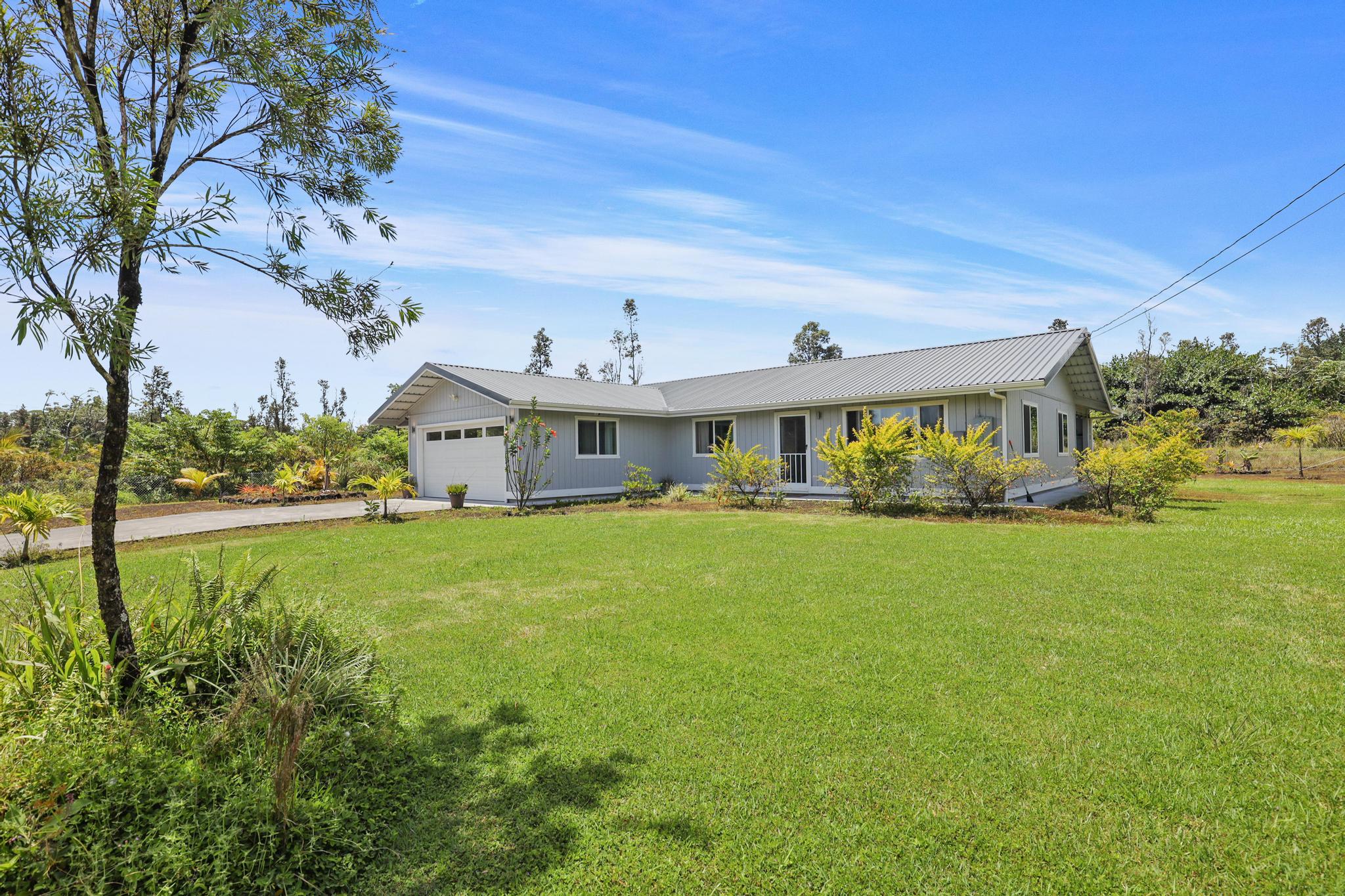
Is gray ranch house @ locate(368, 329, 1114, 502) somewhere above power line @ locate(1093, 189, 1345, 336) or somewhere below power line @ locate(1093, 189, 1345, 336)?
below

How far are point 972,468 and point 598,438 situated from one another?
33.5 ft

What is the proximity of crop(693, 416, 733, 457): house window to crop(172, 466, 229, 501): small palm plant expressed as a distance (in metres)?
15.0

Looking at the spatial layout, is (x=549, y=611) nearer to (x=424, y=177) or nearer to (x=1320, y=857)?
(x=424, y=177)

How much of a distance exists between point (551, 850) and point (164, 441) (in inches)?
902

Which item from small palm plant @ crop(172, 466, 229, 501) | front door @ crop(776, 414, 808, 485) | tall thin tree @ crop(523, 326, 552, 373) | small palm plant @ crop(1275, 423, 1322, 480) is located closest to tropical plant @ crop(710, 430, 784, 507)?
front door @ crop(776, 414, 808, 485)

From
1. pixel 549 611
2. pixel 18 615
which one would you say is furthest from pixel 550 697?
pixel 18 615

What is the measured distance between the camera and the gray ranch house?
1413 centimetres

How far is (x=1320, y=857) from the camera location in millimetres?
2318

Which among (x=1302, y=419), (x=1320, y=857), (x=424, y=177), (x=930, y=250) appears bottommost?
(x=1320, y=857)

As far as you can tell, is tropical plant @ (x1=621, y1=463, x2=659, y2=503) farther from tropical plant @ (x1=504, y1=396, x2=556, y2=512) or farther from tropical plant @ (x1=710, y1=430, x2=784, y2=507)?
tropical plant @ (x1=504, y1=396, x2=556, y2=512)

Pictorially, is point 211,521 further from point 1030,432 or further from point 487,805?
point 1030,432

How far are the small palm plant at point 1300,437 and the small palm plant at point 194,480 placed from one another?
110 feet

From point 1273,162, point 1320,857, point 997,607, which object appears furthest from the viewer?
point 1273,162

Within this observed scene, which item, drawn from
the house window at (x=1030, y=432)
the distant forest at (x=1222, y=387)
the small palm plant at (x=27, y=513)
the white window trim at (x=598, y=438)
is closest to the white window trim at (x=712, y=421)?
the white window trim at (x=598, y=438)
